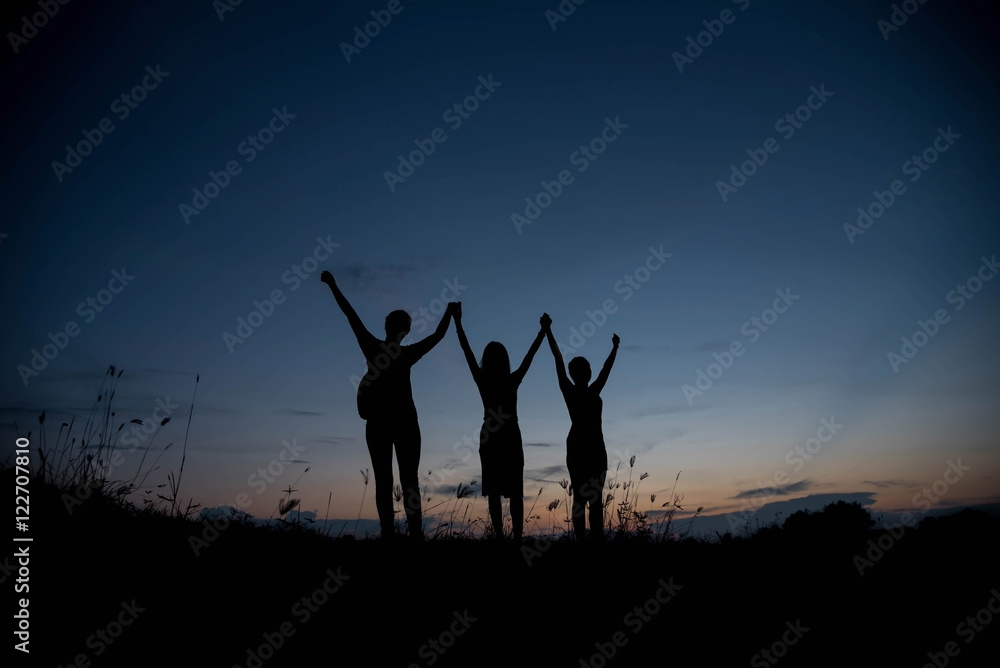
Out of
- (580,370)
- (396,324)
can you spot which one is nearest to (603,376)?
(580,370)

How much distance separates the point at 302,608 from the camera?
3.69 m

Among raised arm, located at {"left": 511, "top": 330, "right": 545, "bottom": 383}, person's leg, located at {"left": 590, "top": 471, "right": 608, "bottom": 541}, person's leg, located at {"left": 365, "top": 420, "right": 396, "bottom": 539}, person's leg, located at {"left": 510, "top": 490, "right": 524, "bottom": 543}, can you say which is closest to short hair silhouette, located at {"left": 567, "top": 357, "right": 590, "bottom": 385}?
raised arm, located at {"left": 511, "top": 330, "right": 545, "bottom": 383}

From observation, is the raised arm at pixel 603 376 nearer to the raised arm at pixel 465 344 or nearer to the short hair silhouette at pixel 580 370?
the short hair silhouette at pixel 580 370

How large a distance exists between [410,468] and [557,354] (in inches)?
89.4

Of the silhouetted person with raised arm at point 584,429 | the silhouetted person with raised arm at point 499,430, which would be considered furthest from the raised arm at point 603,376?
the silhouetted person with raised arm at point 499,430

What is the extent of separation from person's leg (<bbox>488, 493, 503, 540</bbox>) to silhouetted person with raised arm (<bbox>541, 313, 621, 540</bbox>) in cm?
91

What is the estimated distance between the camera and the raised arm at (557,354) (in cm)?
678

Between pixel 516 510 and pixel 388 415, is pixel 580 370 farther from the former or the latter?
pixel 388 415

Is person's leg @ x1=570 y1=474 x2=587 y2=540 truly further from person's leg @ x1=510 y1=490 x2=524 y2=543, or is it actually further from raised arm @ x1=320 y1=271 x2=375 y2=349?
raised arm @ x1=320 y1=271 x2=375 y2=349

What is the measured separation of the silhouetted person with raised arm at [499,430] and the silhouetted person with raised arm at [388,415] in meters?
0.88

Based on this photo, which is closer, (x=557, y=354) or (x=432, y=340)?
(x=432, y=340)

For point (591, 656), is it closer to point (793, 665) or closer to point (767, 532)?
point (793, 665)

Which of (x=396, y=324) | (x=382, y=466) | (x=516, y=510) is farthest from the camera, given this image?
(x=516, y=510)

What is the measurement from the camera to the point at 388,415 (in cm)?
557
